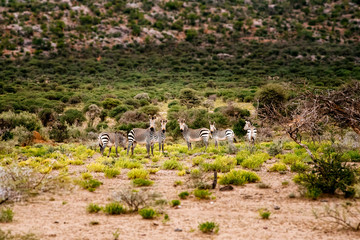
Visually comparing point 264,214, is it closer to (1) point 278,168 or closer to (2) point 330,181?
(2) point 330,181

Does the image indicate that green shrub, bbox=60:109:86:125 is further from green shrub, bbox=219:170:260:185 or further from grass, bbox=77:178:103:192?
green shrub, bbox=219:170:260:185

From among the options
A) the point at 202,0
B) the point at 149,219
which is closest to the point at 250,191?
the point at 149,219

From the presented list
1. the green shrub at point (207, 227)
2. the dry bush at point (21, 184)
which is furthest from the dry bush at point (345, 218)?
the dry bush at point (21, 184)

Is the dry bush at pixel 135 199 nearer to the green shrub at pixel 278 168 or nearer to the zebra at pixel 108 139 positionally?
the green shrub at pixel 278 168

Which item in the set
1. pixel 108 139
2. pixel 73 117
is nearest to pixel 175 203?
pixel 108 139

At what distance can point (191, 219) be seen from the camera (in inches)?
272

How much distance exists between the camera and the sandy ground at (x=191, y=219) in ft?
19.7

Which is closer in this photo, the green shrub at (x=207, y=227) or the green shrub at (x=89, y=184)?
the green shrub at (x=207, y=227)

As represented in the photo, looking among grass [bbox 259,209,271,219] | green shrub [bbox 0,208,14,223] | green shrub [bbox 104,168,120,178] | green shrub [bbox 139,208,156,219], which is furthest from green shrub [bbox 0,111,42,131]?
grass [bbox 259,209,271,219]

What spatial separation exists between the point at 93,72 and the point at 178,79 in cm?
1949

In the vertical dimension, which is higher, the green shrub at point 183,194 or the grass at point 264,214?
the grass at point 264,214

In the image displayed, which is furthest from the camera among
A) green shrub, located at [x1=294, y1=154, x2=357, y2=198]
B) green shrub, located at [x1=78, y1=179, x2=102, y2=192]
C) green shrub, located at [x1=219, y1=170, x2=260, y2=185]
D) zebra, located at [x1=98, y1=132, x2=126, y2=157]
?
zebra, located at [x1=98, y1=132, x2=126, y2=157]

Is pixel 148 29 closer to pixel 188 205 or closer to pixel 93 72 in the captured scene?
pixel 93 72

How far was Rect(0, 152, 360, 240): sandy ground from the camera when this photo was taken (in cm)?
602
